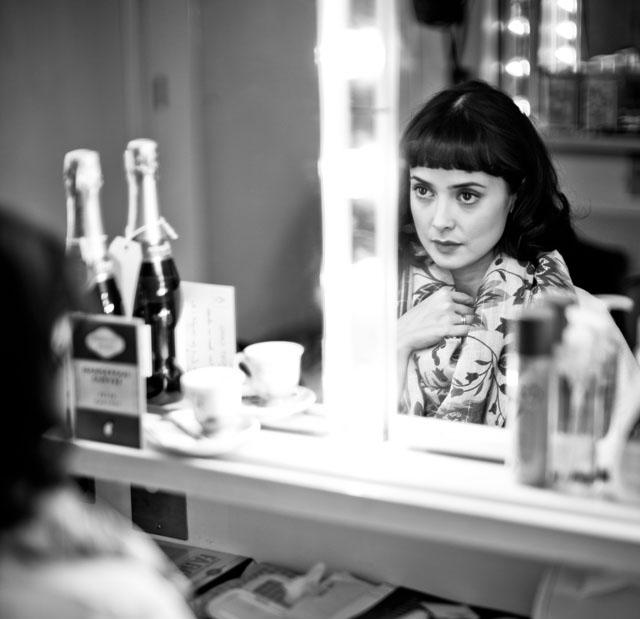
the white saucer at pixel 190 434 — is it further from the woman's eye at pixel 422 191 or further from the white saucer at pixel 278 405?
the woman's eye at pixel 422 191

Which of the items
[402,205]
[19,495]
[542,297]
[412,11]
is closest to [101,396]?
[19,495]

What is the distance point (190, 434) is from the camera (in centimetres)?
126

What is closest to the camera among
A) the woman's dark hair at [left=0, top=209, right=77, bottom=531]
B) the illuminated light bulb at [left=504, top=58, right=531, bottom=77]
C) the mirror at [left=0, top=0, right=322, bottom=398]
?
the woman's dark hair at [left=0, top=209, right=77, bottom=531]

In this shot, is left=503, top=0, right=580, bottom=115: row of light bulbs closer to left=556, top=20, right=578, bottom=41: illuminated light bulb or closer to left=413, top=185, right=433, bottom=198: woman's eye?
left=556, top=20, right=578, bottom=41: illuminated light bulb

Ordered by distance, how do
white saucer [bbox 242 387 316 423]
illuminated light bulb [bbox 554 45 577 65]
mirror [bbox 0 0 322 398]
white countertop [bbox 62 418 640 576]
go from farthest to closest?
illuminated light bulb [bbox 554 45 577 65], mirror [bbox 0 0 322 398], white saucer [bbox 242 387 316 423], white countertop [bbox 62 418 640 576]

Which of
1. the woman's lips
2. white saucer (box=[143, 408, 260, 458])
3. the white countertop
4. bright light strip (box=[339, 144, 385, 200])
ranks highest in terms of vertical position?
bright light strip (box=[339, 144, 385, 200])

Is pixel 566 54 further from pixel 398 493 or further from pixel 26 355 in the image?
pixel 26 355

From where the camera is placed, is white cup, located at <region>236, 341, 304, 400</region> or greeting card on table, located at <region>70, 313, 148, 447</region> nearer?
greeting card on table, located at <region>70, 313, 148, 447</region>

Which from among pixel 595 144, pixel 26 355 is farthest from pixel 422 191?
pixel 26 355

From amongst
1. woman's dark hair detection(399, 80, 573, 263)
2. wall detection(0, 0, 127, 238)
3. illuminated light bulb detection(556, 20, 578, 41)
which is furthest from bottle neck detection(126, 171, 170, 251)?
illuminated light bulb detection(556, 20, 578, 41)

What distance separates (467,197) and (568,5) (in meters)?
0.63

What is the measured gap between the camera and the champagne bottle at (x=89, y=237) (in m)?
1.34

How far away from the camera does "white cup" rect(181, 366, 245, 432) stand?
48.2 inches

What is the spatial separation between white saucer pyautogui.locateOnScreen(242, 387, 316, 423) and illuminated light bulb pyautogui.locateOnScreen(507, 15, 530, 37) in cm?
106
